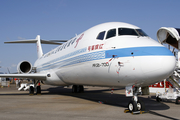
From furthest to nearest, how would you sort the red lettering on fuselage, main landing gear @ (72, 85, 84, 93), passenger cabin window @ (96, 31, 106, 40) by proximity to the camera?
main landing gear @ (72, 85, 84, 93) < passenger cabin window @ (96, 31, 106, 40) < the red lettering on fuselage

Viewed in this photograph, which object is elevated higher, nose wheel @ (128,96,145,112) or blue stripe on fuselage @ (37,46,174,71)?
blue stripe on fuselage @ (37,46,174,71)

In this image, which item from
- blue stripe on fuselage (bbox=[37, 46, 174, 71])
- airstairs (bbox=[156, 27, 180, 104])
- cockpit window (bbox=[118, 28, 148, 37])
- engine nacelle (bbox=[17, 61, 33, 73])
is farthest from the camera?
engine nacelle (bbox=[17, 61, 33, 73])

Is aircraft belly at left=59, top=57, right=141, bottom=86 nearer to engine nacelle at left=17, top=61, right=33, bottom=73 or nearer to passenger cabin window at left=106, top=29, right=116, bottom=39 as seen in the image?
passenger cabin window at left=106, top=29, right=116, bottom=39

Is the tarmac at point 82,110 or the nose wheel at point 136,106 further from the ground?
the nose wheel at point 136,106

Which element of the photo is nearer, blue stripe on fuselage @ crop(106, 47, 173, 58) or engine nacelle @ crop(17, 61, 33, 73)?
blue stripe on fuselage @ crop(106, 47, 173, 58)

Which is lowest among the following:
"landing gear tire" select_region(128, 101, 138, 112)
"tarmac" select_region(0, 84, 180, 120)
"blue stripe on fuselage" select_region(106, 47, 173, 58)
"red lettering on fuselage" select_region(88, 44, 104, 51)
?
"tarmac" select_region(0, 84, 180, 120)

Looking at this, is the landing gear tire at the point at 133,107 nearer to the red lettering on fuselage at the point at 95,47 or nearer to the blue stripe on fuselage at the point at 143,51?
the blue stripe on fuselage at the point at 143,51

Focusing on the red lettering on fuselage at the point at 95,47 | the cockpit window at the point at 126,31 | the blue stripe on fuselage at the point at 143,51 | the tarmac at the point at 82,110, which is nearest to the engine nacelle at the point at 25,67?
the tarmac at the point at 82,110

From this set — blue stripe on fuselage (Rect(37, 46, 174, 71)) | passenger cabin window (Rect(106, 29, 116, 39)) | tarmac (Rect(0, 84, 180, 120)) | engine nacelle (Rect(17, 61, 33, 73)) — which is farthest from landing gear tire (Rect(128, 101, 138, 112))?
engine nacelle (Rect(17, 61, 33, 73))

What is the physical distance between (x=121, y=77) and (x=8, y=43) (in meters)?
22.8

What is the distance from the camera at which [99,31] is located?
8.66 metres

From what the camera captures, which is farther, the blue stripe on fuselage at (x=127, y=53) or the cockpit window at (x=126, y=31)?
the cockpit window at (x=126, y=31)

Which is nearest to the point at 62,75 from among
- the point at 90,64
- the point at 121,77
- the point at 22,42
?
the point at 90,64

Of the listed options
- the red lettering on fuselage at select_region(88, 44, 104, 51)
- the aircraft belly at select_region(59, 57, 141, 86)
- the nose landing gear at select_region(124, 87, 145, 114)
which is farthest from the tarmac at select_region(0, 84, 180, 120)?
the red lettering on fuselage at select_region(88, 44, 104, 51)
